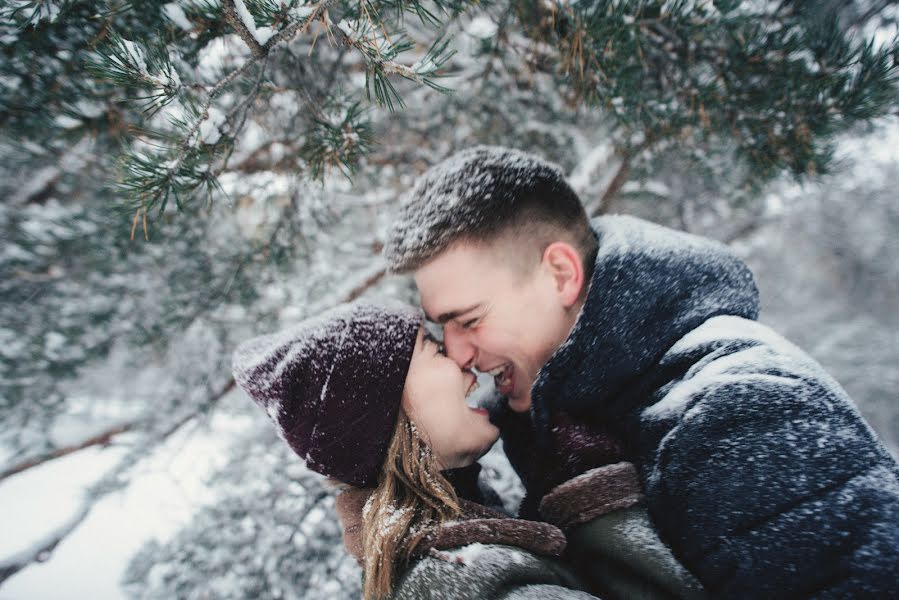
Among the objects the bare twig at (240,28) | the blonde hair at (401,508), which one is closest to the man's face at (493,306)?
the blonde hair at (401,508)

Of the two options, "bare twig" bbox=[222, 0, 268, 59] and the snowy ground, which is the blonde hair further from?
the snowy ground

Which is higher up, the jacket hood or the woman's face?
the jacket hood

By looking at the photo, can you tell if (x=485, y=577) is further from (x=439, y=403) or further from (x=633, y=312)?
(x=633, y=312)

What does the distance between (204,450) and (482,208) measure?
4.10m

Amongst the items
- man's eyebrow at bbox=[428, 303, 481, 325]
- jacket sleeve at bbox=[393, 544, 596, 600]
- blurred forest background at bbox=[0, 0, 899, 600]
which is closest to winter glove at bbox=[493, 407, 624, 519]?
jacket sleeve at bbox=[393, 544, 596, 600]

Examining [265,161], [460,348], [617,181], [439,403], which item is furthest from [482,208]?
[265,161]

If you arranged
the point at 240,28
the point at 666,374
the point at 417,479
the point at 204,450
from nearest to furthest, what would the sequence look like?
the point at 240,28 → the point at 666,374 → the point at 417,479 → the point at 204,450

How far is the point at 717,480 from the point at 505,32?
205 centimetres

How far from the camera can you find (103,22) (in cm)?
132

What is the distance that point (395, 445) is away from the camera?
1474 mm

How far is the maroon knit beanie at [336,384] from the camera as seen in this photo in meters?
1.36

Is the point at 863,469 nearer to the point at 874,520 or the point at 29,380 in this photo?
the point at 874,520

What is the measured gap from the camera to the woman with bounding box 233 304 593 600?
114cm

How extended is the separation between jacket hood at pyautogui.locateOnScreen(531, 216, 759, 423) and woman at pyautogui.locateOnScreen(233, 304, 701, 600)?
199mm
